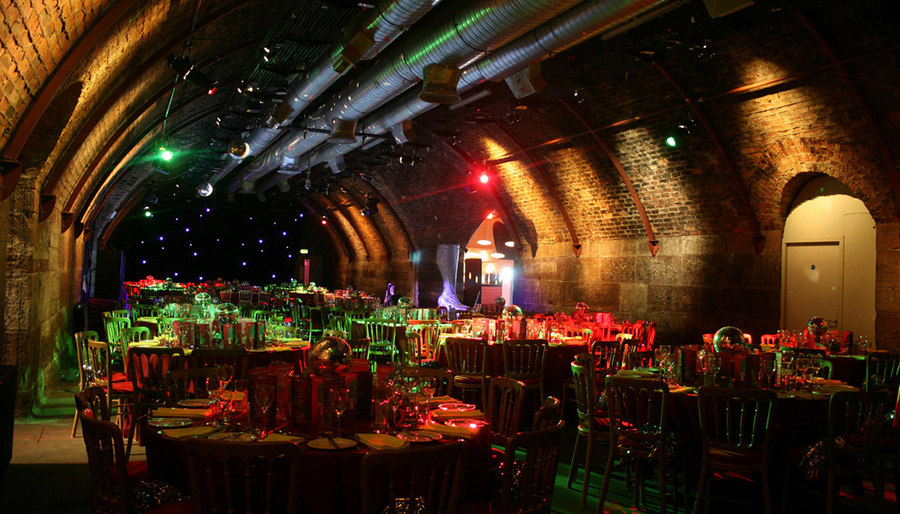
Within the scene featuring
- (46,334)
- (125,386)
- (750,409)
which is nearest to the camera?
(750,409)

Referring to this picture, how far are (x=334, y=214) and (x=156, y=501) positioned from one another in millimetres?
22172

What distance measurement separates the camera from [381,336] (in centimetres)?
917

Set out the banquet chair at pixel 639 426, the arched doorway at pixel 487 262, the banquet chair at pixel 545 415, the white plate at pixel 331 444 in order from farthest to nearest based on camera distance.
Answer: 1. the arched doorway at pixel 487 262
2. the banquet chair at pixel 639 426
3. the banquet chair at pixel 545 415
4. the white plate at pixel 331 444

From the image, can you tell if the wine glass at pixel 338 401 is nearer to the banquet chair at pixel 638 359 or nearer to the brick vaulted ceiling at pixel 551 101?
the brick vaulted ceiling at pixel 551 101

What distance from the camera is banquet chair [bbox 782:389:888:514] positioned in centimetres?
413

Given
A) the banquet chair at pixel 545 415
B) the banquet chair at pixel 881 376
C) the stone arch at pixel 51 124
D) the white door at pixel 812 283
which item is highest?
the stone arch at pixel 51 124

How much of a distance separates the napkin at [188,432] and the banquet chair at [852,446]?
3.54 m

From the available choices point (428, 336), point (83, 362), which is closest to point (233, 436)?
point (83, 362)

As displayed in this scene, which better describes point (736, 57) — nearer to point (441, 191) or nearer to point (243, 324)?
point (243, 324)

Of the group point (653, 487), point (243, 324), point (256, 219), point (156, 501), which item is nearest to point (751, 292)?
point (653, 487)

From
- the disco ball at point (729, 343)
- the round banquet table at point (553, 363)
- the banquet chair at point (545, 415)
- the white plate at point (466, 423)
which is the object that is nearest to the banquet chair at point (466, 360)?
the round banquet table at point (553, 363)

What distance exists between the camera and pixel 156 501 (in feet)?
9.80

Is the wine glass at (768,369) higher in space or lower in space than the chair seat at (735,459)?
higher

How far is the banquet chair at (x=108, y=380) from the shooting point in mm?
5516
